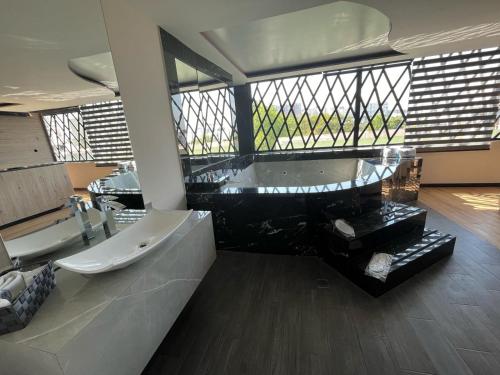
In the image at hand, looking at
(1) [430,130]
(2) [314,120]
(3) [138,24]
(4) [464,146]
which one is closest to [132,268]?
(3) [138,24]

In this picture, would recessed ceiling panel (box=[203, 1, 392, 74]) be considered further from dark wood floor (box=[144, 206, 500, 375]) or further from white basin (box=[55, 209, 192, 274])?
dark wood floor (box=[144, 206, 500, 375])

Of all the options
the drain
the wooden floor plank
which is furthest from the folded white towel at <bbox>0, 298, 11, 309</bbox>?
the wooden floor plank

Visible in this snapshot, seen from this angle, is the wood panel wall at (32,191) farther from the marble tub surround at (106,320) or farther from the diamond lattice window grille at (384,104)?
the diamond lattice window grille at (384,104)

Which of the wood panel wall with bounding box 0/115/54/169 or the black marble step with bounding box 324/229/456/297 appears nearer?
the wood panel wall with bounding box 0/115/54/169

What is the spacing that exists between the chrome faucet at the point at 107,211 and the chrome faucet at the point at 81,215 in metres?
0.08

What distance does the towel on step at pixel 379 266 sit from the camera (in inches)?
63.4

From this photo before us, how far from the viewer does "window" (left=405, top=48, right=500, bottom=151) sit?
11.4 ft

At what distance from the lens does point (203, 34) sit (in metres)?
2.20

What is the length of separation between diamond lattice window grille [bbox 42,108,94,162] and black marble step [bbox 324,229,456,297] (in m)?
2.05

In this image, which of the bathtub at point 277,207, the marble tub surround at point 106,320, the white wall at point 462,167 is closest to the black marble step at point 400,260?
the bathtub at point 277,207

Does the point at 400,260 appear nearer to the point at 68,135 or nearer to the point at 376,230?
the point at 376,230

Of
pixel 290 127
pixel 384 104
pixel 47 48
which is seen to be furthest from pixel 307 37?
pixel 47 48

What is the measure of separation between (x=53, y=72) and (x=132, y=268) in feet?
3.44

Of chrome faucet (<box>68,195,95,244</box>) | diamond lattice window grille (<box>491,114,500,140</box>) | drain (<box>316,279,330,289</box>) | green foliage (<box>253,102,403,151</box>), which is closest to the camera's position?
chrome faucet (<box>68,195,95,244</box>)
